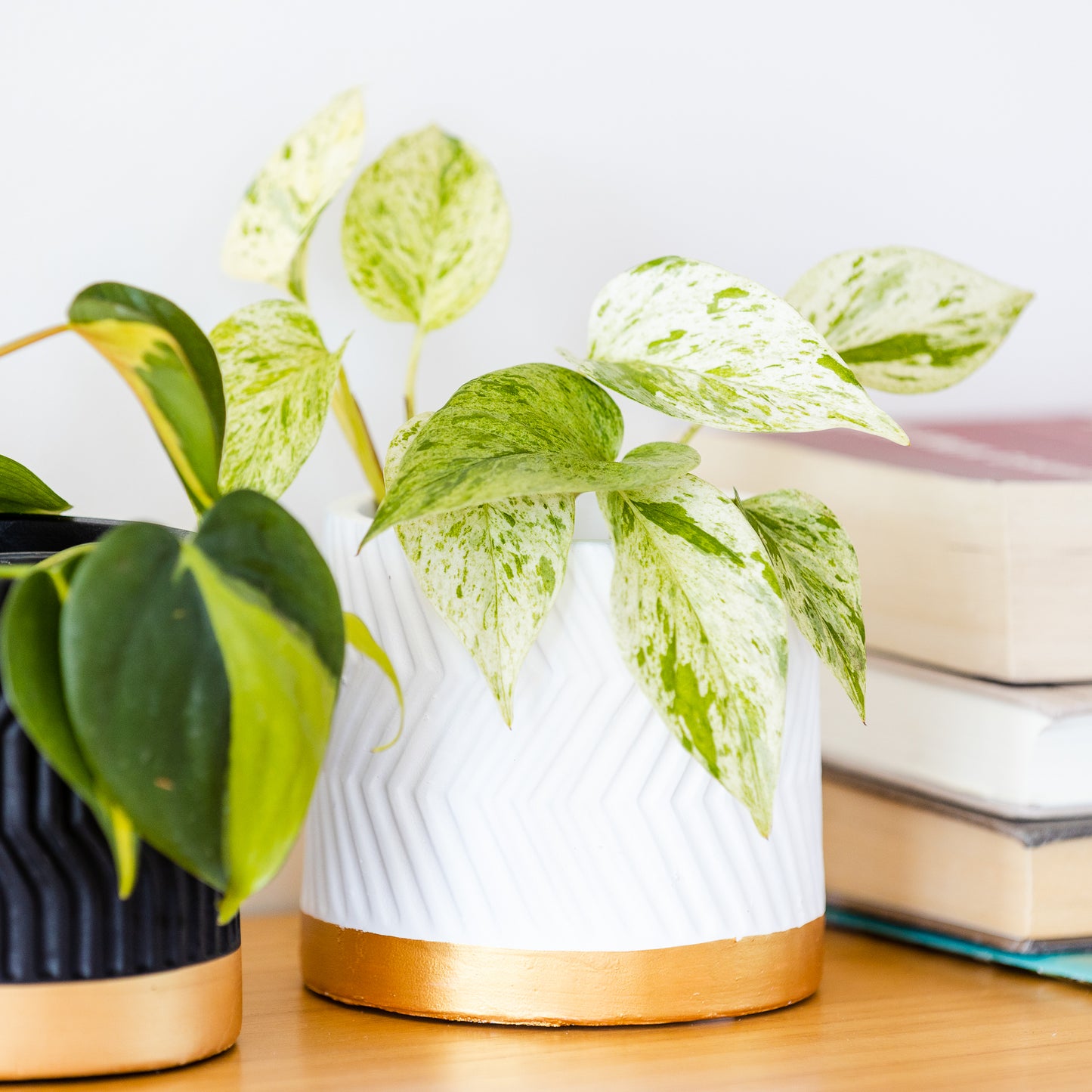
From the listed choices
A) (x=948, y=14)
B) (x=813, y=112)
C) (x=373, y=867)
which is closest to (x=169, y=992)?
(x=373, y=867)

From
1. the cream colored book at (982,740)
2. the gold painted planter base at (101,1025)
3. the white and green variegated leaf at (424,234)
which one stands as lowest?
the gold painted planter base at (101,1025)

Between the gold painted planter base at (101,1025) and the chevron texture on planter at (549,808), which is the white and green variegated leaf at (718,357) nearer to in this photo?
the chevron texture on planter at (549,808)

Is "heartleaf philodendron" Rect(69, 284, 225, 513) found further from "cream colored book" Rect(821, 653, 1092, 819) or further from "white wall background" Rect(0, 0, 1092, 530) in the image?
"cream colored book" Rect(821, 653, 1092, 819)

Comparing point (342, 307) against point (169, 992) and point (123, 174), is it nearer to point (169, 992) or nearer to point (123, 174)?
point (123, 174)

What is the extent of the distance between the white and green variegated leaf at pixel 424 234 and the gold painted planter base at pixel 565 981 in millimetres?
273

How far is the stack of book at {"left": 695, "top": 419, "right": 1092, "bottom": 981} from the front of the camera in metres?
0.58

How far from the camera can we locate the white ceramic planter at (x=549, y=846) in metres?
0.49

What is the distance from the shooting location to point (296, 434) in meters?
0.51

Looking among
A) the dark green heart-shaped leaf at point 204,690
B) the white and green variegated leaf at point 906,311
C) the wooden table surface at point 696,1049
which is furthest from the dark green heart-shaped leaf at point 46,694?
the white and green variegated leaf at point 906,311

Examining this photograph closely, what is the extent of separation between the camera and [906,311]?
0.58m

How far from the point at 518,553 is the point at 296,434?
111 millimetres

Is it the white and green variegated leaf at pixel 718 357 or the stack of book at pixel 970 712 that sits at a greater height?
the white and green variegated leaf at pixel 718 357

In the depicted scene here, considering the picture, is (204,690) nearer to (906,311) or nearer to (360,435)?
(360,435)

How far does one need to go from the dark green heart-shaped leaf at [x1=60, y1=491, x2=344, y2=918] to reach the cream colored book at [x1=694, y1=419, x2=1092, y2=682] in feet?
1.14
